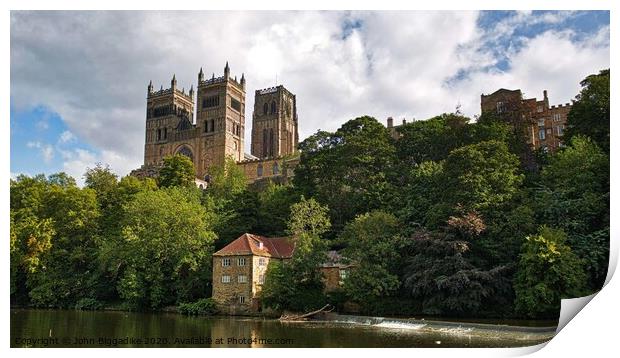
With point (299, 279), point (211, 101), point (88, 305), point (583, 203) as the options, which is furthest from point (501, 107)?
point (211, 101)

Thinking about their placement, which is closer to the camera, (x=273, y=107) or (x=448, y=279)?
(x=448, y=279)

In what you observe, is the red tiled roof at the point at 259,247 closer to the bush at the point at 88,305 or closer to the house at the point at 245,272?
the house at the point at 245,272

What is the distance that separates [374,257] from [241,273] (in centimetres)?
800

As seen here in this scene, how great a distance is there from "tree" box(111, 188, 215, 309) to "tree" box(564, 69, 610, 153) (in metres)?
21.5

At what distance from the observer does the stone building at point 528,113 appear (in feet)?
132

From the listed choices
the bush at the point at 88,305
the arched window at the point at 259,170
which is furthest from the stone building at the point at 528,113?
the arched window at the point at 259,170

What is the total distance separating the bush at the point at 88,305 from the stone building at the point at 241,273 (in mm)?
8441

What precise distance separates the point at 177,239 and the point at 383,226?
1253 centimetres

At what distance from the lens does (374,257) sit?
28797 millimetres

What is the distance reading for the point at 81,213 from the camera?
1580 inches

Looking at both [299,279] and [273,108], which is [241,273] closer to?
[299,279]

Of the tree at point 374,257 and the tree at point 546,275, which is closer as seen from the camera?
the tree at point 546,275

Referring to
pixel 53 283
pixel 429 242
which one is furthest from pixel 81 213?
pixel 429 242

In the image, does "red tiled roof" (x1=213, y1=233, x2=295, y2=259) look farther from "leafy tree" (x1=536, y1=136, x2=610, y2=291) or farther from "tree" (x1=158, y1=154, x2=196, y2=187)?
"tree" (x1=158, y1=154, x2=196, y2=187)
